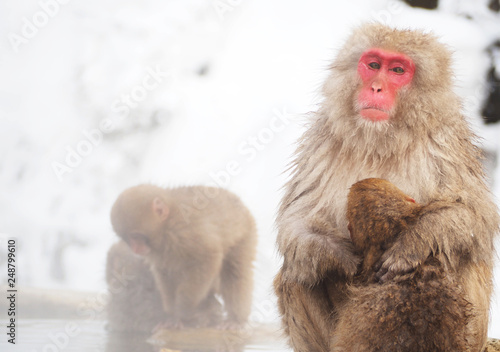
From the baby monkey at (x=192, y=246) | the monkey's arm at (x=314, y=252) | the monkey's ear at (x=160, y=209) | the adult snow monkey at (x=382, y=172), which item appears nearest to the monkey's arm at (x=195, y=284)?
the baby monkey at (x=192, y=246)

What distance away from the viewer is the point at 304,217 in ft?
8.11

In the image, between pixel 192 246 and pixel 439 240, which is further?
pixel 192 246

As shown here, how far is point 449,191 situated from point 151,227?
7.03 ft

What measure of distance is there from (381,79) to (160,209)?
203 centimetres

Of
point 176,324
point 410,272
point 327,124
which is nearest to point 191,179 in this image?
point 176,324

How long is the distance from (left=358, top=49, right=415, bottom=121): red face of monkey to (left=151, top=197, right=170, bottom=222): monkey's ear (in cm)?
192

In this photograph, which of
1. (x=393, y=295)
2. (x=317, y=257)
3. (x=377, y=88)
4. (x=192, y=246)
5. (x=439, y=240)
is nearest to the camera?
(x=393, y=295)

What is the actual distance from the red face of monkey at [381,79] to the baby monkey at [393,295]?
1.09ft

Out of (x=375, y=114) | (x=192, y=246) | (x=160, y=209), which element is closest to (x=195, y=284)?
(x=192, y=246)

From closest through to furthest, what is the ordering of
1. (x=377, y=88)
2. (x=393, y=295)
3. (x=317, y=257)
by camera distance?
(x=393, y=295)
(x=317, y=257)
(x=377, y=88)

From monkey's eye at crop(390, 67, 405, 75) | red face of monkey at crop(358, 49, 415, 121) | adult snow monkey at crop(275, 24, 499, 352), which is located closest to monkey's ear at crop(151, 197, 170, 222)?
adult snow monkey at crop(275, 24, 499, 352)

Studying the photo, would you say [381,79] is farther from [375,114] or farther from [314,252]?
[314,252]

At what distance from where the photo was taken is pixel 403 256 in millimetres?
2066

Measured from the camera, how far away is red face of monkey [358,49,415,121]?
2.32m
